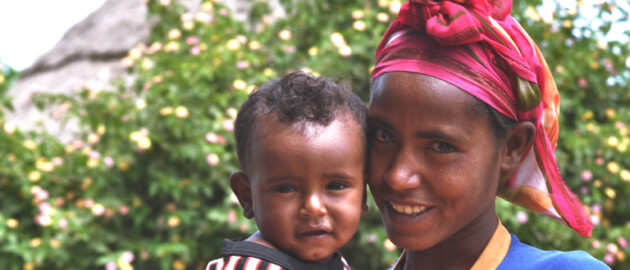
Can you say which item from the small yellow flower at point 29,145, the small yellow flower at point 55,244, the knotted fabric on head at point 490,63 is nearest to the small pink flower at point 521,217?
the knotted fabric on head at point 490,63

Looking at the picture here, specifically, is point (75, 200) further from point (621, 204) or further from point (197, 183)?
point (621, 204)

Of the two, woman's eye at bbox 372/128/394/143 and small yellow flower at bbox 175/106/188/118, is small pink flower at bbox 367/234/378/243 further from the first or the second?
woman's eye at bbox 372/128/394/143

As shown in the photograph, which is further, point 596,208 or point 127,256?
point 596,208

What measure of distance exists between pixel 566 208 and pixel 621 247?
2.71m

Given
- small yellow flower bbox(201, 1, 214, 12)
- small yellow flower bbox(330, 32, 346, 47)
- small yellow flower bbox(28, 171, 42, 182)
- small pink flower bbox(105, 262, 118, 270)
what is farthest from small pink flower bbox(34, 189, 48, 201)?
small yellow flower bbox(330, 32, 346, 47)

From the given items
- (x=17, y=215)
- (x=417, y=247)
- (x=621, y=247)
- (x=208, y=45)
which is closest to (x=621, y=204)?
(x=621, y=247)

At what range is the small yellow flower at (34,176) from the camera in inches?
165

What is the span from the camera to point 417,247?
71.2 inches

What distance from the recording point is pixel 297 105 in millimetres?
1906

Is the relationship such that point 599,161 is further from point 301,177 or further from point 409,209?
point 301,177

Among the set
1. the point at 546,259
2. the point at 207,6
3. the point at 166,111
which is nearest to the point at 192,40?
the point at 207,6

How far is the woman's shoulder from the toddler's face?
17.2 inches

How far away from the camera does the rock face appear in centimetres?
589

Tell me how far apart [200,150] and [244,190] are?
75.7 inches
